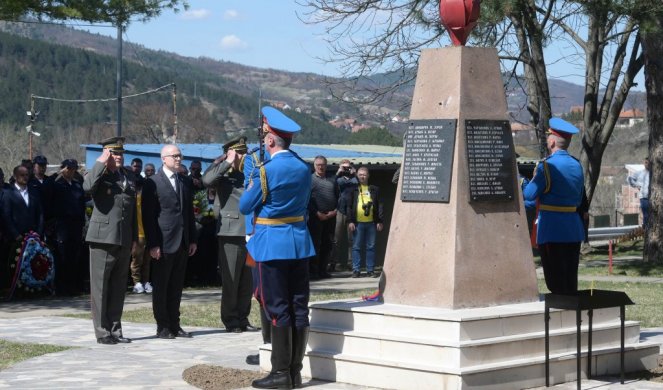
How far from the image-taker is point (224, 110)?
139125mm

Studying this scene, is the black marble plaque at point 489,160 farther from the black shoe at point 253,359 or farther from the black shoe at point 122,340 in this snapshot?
the black shoe at point 122,340

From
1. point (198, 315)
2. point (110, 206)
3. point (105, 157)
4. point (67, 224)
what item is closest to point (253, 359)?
point (110, 206)

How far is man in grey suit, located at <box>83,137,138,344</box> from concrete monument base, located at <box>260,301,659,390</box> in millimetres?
2723

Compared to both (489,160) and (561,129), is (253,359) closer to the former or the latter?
(489,160)

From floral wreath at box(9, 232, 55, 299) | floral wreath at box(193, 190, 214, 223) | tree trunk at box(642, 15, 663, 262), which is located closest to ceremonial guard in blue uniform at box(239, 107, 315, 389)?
floral wreath at box(9, 232, 55, 299)

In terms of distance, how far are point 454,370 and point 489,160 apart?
2.03m

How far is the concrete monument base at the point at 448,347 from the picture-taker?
8711mm

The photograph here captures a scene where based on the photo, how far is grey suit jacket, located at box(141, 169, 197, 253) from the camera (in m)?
12.2

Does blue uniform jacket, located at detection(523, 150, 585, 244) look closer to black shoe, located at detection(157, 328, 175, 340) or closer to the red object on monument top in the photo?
the red object on monument top

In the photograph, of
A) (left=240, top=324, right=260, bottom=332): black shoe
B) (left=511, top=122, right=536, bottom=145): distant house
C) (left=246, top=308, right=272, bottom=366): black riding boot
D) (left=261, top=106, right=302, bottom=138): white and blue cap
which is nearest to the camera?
(left=261, top=106, right=302, bottom=138): white and blue cap

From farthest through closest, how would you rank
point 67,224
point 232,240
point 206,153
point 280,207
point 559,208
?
point 206,153 → point 67,224 → point 232,240 → point 559,208 → point 280,207

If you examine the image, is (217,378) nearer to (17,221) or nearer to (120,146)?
(120,146)

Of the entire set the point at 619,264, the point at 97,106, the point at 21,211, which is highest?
the point at 97,106

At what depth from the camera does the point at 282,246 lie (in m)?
9.18
